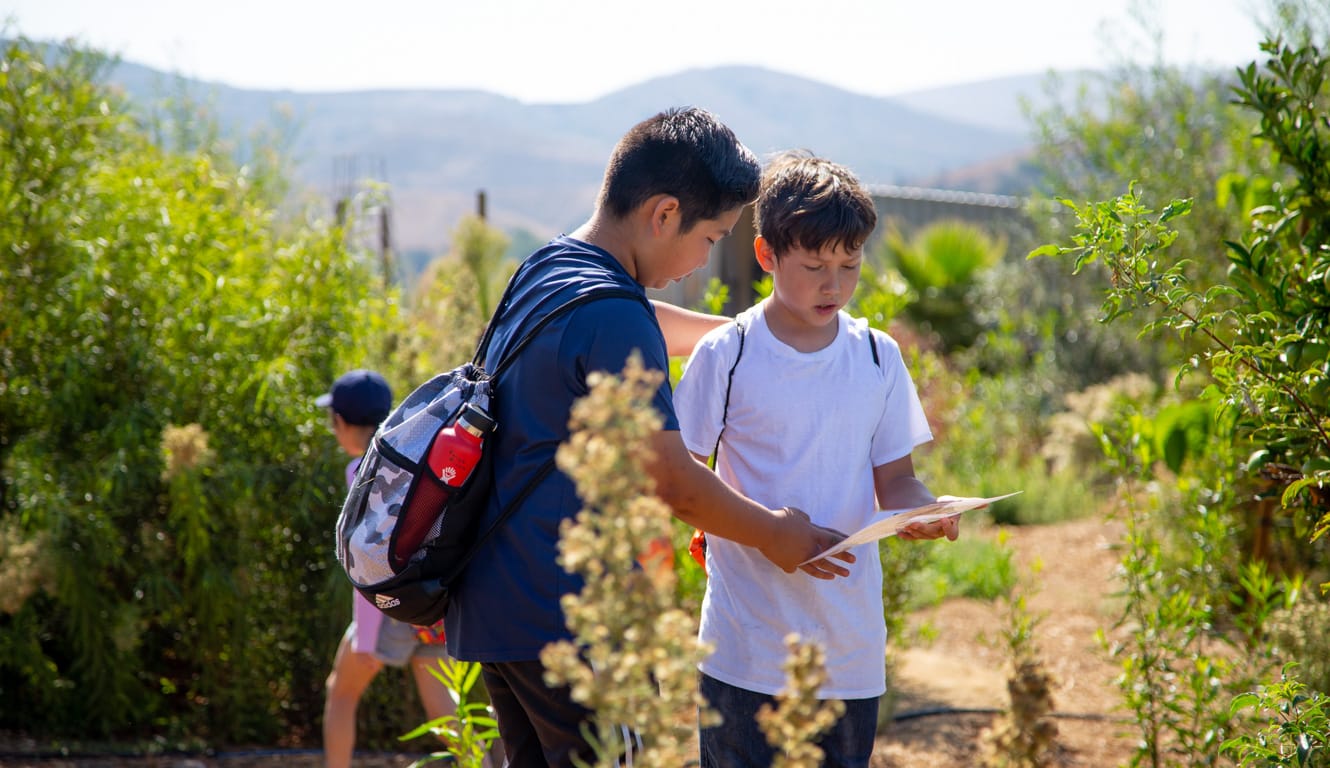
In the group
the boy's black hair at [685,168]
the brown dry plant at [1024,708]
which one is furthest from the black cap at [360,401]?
the brown dry plant at [1024,708]

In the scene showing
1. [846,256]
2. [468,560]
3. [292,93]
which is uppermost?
[292,93]

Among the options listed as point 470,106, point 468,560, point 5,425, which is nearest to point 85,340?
point 5,425

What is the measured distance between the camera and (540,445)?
1.65 meters

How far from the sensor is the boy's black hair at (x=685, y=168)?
1722 mm

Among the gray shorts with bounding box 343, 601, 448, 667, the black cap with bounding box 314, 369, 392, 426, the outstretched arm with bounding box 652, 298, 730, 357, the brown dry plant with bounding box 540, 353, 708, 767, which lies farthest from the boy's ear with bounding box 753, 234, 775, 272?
the gray shorts with bounding box 343, 601, 448, 667

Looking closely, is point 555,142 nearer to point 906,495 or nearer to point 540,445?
point 906,495

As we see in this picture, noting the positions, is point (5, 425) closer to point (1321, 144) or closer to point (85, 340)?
point (85, 340)

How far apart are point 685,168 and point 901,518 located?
0.62 meters

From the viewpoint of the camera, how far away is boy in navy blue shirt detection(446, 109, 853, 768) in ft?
5.34

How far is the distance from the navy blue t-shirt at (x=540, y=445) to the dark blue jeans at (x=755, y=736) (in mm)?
446

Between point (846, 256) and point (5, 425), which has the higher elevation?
point (846, 256)

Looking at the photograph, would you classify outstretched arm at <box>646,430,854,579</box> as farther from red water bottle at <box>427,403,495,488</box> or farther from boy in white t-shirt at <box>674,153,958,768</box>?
red water bottle at <box>427,403,495,488</box>

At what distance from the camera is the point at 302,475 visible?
145 inches

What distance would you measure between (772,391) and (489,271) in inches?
219
